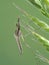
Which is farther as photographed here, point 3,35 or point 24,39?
point 3,35

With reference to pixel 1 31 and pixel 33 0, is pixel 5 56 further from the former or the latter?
pixel 33 0

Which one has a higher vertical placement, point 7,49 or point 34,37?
point 7,49

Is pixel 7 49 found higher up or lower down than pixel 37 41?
higher up

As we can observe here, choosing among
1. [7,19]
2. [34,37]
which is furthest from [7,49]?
[34,37]

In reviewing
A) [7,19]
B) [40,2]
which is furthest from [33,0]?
[7,19]

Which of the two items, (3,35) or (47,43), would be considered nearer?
(47,43)

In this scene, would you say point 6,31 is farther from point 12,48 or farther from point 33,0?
point 33,0

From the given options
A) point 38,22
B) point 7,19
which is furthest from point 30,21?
point 7,19

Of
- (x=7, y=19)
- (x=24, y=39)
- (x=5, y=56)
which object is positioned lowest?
(x=24, y=39)
